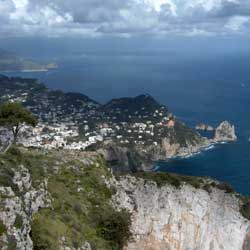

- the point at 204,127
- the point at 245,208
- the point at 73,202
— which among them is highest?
the point at 73,202

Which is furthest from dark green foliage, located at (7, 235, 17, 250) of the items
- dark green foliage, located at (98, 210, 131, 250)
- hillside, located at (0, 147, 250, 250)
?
dark green foliage, located at (98, 210, 131, 250)

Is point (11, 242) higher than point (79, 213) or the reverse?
higher

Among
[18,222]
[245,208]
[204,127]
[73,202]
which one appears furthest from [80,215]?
[204,127]

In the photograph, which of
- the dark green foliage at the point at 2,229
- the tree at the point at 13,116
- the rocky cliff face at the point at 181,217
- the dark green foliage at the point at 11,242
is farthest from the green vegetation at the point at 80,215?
the tree at the point at 13,116

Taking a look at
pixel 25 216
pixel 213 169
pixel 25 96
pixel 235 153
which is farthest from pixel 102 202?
pixel 25 96

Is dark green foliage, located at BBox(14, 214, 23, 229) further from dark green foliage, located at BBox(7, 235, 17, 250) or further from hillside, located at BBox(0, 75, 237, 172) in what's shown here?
hillside, located at BBox(0, 75, 237, 172)

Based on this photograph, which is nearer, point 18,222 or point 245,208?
point 18,222

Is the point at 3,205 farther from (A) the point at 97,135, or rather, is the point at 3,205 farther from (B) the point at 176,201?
(A) the point at 97,135

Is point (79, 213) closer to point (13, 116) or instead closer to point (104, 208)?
point (104, 208)
